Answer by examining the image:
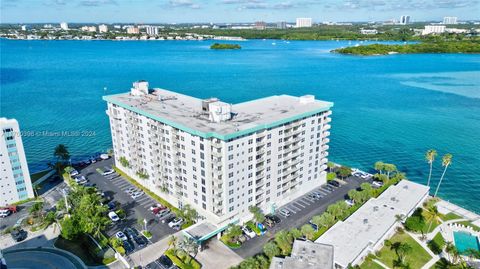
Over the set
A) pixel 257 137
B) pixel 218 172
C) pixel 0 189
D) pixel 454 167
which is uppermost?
pixel 257 137

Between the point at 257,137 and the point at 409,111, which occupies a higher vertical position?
the point at 257,137

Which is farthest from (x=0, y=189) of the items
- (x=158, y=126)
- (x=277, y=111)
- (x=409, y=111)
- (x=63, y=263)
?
(x=409, y=111)

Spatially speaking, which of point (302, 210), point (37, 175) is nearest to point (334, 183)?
point (302, 210)

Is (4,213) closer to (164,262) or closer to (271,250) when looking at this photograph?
(164,262)

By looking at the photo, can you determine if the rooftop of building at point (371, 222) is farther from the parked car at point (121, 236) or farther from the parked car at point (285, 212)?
the parked car at point (121, 236)

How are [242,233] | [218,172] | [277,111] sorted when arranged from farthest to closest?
1. [277,111]
2. [242,233]
3. [218,172]

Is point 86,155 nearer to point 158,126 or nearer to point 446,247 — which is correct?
point 158,126
